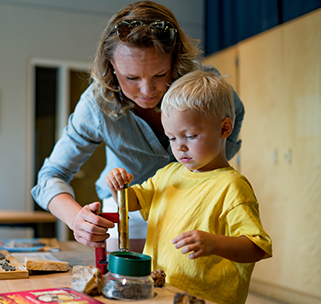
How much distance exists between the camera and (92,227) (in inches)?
33.7

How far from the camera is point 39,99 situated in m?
4.31

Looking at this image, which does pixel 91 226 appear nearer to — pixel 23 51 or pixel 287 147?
pixel 287 147

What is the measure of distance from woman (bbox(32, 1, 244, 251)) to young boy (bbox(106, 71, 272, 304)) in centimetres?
16

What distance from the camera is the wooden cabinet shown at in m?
2.54

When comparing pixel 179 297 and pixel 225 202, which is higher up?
pixel 225 202

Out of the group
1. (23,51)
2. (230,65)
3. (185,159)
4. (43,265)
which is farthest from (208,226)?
(23,51)

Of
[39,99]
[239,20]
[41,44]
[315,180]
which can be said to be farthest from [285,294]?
[41,44]

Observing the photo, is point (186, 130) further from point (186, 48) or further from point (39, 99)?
point (39, 99)

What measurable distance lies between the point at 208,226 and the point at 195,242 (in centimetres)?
17

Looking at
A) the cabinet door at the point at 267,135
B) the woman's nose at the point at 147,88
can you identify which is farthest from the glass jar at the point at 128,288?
the cabinet door at the point at 267,135

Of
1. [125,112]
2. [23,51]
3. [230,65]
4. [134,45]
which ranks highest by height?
[23,51]

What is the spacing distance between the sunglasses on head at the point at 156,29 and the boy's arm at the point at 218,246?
2.02ft

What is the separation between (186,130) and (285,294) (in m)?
2.28

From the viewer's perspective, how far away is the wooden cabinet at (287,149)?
2545mm
